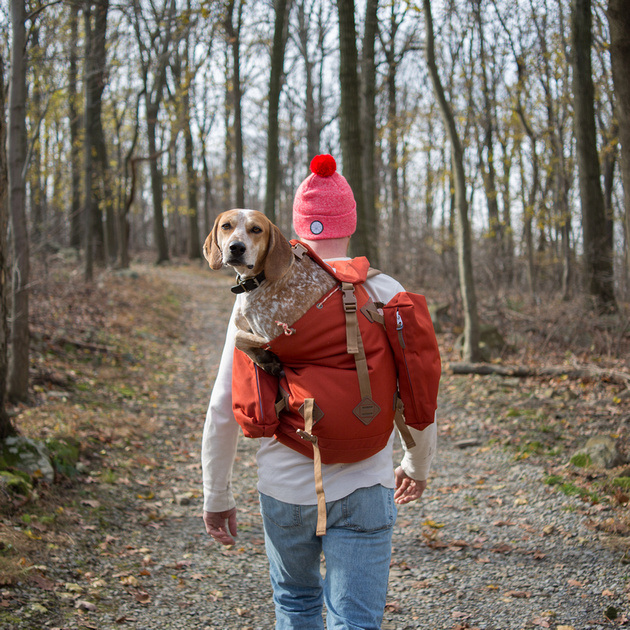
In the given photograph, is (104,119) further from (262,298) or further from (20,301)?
(262,298)

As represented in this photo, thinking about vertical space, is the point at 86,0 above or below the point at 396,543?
above

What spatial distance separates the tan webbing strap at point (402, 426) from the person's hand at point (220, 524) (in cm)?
70

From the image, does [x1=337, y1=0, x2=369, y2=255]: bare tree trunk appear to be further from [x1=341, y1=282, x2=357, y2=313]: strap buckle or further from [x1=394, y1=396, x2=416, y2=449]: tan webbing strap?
[x1=341, y1=282, x2=357, y2=313]: strap buckle

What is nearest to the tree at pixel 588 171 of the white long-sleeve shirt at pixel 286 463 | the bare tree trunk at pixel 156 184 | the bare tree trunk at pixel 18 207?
the bare tree trunk at pixel 18 207

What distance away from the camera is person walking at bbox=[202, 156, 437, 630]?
1.70m

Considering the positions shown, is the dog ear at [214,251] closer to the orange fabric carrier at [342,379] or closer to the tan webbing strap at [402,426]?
the orange fabric carrier at [342,379]

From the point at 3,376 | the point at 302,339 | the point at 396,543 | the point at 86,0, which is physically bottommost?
the point at 396,543

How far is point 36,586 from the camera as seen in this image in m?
3.29

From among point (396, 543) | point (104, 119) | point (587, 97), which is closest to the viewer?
point (396, 543)

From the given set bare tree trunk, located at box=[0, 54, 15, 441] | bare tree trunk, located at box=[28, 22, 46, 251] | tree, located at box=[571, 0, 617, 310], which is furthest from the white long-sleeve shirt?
tree, located at box=[571, 0, 617, 310]

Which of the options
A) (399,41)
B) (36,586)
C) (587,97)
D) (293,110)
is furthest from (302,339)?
(293,110)

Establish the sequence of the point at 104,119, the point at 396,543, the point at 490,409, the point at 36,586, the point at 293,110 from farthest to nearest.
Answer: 1. the point at 293,110
2. the point at 104,119
3. the point at 490,409
4. the point at 396,543
5. the point at 36,586

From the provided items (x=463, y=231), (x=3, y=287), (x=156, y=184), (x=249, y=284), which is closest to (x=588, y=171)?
(x=463, y=231)

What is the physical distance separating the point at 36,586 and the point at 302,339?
106 inches
